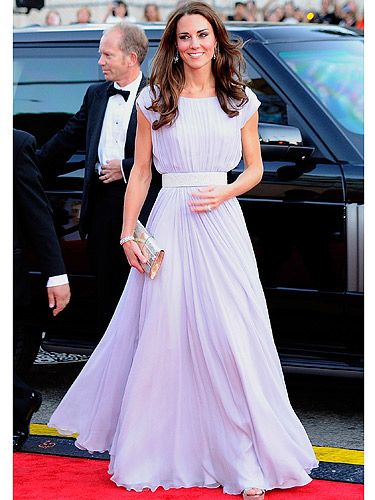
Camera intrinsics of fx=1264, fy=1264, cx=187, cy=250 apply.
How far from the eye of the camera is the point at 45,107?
22.9ft

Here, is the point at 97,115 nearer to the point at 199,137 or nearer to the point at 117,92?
the point at 117,92

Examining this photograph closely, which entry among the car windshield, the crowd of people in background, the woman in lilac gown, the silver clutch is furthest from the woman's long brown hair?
the crowd of people in background

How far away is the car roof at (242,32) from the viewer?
6672mm

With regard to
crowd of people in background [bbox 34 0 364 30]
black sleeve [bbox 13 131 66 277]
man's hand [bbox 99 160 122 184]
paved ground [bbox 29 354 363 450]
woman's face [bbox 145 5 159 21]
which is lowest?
paved ground [bbox 29 354 363 450]

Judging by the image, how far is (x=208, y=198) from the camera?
4945 millimetres

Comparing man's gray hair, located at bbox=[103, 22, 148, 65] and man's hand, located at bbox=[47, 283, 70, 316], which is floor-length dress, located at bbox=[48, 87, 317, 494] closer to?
man's hand, located at bbox=[47, 283, 70, 316]

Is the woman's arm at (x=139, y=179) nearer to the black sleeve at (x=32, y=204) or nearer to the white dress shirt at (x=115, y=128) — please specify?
the black sleeve at (x=32, y=204)

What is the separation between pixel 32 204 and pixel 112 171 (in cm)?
129

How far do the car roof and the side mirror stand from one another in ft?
2.36

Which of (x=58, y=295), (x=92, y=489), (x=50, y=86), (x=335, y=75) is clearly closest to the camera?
(x=92, y=489)

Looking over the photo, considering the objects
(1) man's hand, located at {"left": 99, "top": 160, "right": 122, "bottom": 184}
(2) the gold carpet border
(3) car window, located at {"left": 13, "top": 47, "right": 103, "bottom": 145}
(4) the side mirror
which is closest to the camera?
(2) the gold carpet border

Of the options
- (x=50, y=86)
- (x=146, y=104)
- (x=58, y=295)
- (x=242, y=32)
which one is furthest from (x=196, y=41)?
(x=50, y=86)

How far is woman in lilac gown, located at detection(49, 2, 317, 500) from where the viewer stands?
4.88m

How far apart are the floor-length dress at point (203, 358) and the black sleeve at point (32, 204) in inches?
15.7
